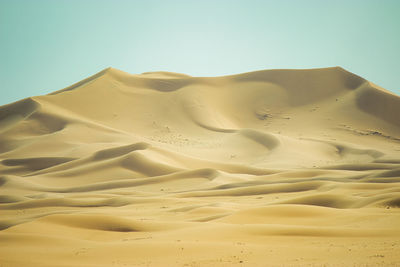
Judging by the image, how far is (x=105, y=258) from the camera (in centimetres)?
1021

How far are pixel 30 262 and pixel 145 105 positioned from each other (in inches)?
2210

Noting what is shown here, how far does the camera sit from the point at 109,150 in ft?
142

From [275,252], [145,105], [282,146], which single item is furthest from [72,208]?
[145,105]

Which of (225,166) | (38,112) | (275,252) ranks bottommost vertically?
(225,166)

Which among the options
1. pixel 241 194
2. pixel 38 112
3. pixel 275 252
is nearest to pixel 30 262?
pixel 275 252

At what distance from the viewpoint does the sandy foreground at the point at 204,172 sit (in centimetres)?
1104

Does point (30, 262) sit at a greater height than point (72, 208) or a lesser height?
greater

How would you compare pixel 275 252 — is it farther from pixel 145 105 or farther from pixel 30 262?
pixel 145 105

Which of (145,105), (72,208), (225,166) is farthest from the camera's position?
(145,105)

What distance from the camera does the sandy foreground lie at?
11.0 m

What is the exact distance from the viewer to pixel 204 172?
36312 mm

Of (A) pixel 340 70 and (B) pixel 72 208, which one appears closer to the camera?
(B) pixel 72 208

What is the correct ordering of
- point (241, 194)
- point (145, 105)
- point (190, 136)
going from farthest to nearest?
point (145, 105), point (190, 136), point (241, 194)

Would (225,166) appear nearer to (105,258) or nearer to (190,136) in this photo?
(190,136)
